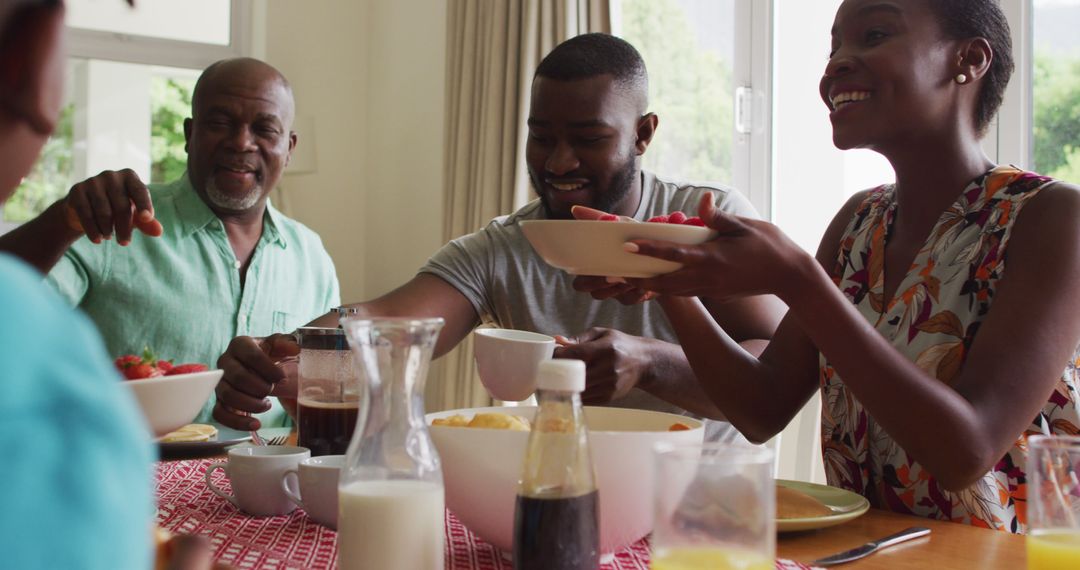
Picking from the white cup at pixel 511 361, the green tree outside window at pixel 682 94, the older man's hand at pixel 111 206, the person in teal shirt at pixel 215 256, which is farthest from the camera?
the green tree outside window at pixel 682 94

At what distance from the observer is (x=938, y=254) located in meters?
1.44

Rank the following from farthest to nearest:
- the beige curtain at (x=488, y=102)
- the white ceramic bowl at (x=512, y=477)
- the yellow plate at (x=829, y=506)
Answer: the beige curtain at (x=488, y=102)
the yellow plate at (x=829, y=506)
the white ceramic bowl at (x=512, y=477)

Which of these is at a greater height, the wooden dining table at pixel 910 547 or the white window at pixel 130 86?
the white window at pixel 130 86

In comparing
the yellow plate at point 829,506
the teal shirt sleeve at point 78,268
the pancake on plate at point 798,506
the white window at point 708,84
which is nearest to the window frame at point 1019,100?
the white window at point 708,84

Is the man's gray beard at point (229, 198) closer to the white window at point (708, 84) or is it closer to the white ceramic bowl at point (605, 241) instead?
the white window at point (708, 84)

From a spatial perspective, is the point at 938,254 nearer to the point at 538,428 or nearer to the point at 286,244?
the point at 538,428

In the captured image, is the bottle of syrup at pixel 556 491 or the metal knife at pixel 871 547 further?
the metal knife at pixel 871 547

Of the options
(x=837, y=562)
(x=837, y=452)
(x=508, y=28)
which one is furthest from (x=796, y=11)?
(x=837, y=562)

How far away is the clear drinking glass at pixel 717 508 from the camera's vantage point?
66 cm

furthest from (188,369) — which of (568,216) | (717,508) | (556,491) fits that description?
(568,216)

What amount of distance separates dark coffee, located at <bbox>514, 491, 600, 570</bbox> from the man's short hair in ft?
4.33

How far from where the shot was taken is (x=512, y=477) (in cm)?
88

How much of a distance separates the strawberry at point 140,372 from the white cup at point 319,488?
18cm

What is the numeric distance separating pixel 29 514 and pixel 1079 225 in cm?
129
